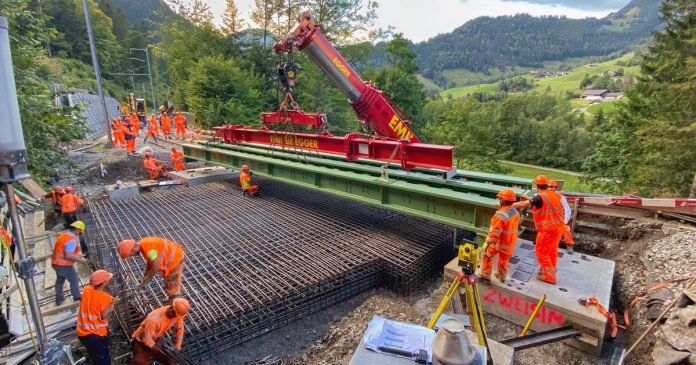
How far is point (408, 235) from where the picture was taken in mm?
6520

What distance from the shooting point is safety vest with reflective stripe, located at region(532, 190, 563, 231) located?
4.20 metres

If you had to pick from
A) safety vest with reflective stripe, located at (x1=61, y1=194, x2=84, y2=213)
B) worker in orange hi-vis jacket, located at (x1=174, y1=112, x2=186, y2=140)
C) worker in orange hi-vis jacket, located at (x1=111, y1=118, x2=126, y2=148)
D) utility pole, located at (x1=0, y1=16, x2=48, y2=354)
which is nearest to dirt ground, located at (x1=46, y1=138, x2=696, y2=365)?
utility pole, located at (x1=0, y1=16, x2=48, y2=354)

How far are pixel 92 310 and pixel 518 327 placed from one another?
4715 mm

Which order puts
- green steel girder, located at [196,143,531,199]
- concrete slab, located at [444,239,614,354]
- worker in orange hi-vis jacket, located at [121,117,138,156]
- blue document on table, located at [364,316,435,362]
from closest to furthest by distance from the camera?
blue document on table, located at [364,316,435,362] → concrete slab, located at [444,239,614,354] → green steel girder, located at [196,143,531,199] → worker in orange hi-vis jacket, located at [121,117,138,156]

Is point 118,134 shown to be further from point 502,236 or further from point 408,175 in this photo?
point 502,236

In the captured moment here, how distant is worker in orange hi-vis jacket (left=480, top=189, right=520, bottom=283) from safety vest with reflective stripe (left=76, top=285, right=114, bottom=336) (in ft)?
13.8

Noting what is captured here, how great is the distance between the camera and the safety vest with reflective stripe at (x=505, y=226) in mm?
4121

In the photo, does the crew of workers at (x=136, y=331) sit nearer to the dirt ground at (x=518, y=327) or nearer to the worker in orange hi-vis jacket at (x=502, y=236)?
the dirt ground at (x=518, y=327)

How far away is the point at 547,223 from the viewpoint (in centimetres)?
421

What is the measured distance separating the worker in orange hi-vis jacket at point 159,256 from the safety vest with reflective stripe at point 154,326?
0.62 metres

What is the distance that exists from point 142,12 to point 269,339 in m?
131

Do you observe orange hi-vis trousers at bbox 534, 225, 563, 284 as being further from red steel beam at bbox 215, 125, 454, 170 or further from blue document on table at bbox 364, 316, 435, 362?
blue document on table at bbox 364, 316, 435, 362

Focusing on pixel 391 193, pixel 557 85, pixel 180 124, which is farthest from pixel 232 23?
pixel 557 85

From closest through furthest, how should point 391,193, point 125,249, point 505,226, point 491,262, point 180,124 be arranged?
1. point 125,249
2. point 505,226
3. point 491,262
4. point 391,193
5. point 180,124
